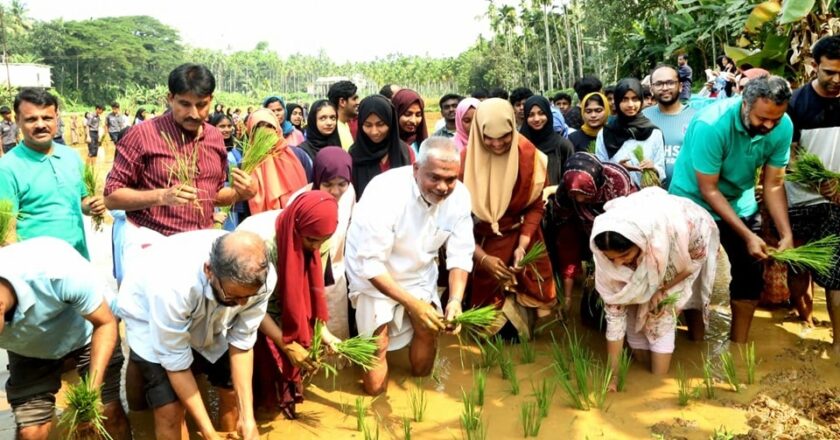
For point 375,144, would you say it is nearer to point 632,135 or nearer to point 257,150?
point 257,150

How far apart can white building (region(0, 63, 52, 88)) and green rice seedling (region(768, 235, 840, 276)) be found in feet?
133

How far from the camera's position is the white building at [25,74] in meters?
36.5

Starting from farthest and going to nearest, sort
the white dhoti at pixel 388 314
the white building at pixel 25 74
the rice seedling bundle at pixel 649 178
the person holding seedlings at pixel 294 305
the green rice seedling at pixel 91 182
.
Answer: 1. the white building at pixel 25 74
2. the rice seedling bundle at pixel 649 178
3. the green rice seedling at pixel 91 182
4. the white dhoti at pixel 388 314
5. the person holding seedlings at pixel 294 305

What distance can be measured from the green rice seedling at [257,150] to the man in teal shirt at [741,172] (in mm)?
A: 2446

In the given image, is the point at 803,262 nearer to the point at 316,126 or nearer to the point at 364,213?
the point at 364,213

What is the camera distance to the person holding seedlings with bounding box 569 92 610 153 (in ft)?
17.1

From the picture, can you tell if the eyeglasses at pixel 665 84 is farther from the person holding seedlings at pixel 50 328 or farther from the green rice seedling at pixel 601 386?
the person holding seedlings at pixel 50 328

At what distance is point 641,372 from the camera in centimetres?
362

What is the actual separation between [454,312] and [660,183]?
6.69 ft

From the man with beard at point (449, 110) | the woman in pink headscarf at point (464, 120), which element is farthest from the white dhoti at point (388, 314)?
the man with beard at point (449, 110)

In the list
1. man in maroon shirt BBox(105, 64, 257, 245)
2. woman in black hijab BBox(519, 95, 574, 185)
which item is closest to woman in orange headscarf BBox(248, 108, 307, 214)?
man in maroon shirt BBox(105, 64, 257, 245)

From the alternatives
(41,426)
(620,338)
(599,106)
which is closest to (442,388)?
(620,338)

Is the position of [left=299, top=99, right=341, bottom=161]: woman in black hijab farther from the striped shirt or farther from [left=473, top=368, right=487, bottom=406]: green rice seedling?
[left=473, top=368, right=487, bottom=406]: green rice seedling

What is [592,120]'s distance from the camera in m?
5.24
